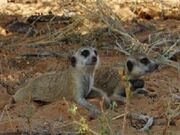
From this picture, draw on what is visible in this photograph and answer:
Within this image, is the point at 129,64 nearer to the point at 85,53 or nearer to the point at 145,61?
the point at 145,61

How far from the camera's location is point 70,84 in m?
7.10

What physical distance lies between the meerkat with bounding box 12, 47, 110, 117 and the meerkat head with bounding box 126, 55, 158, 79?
1.23 ft

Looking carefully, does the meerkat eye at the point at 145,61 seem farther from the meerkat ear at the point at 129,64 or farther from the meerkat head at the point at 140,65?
the meerkat ear at the point at 129,64

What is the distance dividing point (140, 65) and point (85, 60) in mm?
629

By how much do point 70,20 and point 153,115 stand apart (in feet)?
13.0

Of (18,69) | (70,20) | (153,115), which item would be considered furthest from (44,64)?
(153,115)

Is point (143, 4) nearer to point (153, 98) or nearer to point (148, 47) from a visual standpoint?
point (148, 47)


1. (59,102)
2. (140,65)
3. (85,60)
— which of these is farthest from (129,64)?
(59,102)

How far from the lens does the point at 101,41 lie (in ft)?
30.0

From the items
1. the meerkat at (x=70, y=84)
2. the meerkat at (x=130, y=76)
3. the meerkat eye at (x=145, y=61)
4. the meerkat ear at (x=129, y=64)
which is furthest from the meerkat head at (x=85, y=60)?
the meerkat eye at (x=145, y=61)

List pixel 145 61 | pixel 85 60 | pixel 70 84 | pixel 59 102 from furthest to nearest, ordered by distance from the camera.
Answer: pixel 145 61 < pixel 85 60 < pixel 70 84 < pixel 59 102

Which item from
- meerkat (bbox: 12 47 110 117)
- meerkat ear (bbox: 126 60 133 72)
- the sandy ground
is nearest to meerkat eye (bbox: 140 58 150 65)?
meerkat ear (bbox: 126 60 133 72)

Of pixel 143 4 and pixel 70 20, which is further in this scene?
pixel 143 4

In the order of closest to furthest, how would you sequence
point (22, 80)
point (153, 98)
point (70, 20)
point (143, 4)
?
point (153, 98)
point (22, 80)
point (70, 20)
point (143, 4)
